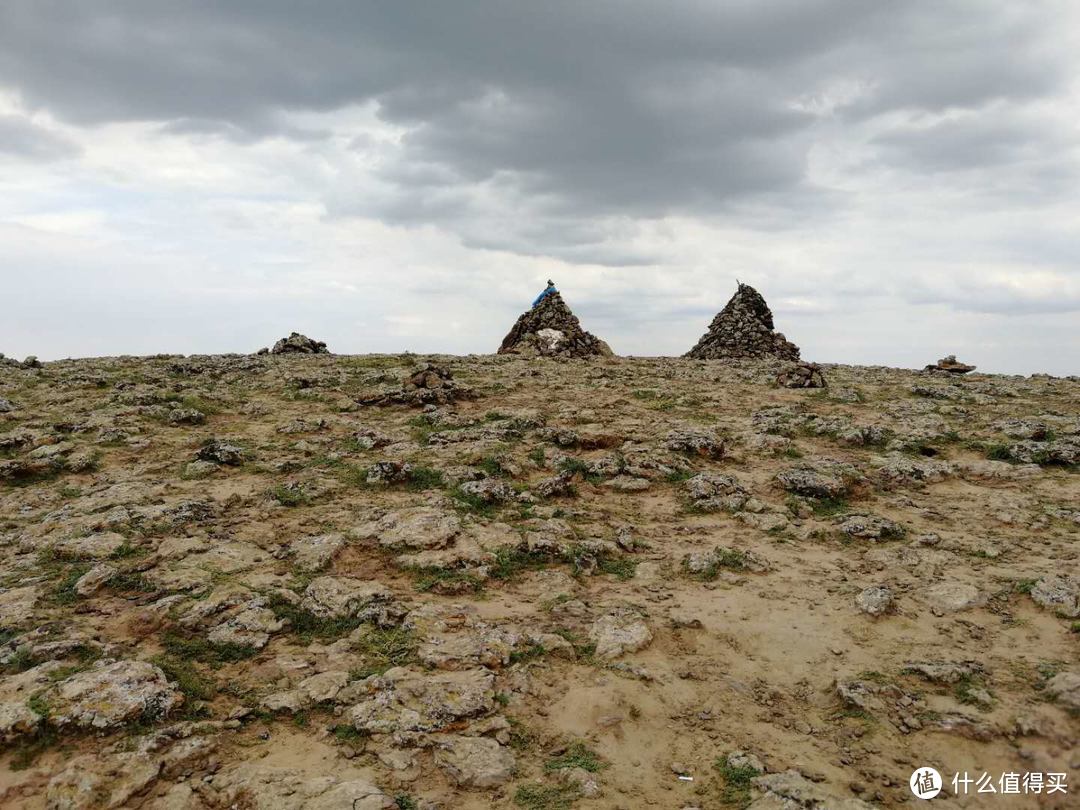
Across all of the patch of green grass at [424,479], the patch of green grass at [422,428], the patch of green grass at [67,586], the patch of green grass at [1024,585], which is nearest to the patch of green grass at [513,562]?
the patch of green grass at [424,479]

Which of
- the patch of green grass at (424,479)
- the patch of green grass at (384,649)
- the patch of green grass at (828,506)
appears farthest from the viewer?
the patch of green grass at (424,479)

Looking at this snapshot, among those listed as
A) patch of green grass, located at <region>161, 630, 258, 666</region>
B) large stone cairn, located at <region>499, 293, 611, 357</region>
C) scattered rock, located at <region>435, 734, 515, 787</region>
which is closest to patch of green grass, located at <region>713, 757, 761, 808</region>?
scattered rock, located at <region>435, 734, 515, 787</region>

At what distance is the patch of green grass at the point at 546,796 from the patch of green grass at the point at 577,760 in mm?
257

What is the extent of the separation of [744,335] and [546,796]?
3448 centimetres

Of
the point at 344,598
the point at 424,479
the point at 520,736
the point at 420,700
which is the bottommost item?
the point at 520,736

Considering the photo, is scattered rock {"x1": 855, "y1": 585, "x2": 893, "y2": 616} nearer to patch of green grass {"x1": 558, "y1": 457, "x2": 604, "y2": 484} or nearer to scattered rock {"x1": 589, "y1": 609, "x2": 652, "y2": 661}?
scattered rock {"x1": 589, "y1": 609, "x2": 652, "y2": 661}

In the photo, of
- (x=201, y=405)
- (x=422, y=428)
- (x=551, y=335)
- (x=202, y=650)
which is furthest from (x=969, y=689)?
(x=551, y=335)

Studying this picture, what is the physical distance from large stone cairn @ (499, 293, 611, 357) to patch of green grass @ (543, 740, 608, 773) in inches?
1133

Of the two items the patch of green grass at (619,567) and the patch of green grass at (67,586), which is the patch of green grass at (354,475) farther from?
the patch of green grass at (619,567)

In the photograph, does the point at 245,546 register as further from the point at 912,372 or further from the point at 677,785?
the point at 912,372

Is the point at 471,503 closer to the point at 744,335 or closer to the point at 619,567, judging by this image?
the point at 619,567

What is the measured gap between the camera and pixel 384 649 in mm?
8102

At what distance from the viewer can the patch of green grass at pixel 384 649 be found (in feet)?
25.3

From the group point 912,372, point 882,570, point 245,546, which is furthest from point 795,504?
point 912,372
